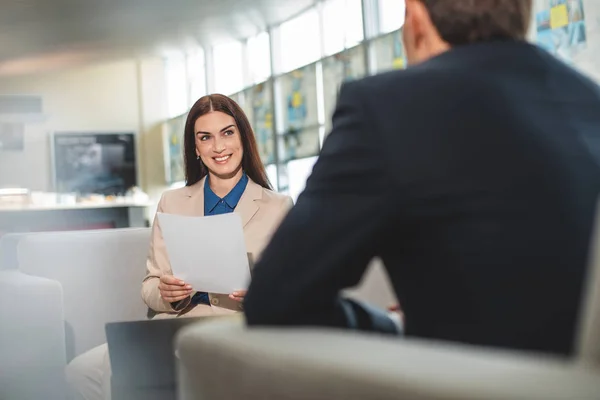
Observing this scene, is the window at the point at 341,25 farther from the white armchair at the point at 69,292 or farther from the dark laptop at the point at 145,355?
the dark laptop at the point at 145,355

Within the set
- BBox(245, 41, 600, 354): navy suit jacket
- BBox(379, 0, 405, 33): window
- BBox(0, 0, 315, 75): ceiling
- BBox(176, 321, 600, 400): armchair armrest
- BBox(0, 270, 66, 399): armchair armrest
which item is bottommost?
BBox(0, 270, 66, 399): armchair armrest

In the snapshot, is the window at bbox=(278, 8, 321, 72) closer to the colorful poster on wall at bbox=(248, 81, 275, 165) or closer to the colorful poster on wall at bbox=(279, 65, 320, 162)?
the colorful poster on wall at bbox=(279, 65, 320, 162)

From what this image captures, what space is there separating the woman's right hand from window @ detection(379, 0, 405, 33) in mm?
7679

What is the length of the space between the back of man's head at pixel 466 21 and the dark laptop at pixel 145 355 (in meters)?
0.84

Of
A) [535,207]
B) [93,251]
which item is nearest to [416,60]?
[535,207]

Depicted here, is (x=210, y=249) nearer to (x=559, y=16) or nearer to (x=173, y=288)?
(x=173, y=288)

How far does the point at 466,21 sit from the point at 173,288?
150cm

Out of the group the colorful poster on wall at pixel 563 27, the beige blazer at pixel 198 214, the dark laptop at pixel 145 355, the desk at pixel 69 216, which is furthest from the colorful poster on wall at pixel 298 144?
the dark laptop at pixel 145 355

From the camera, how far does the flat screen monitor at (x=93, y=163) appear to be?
15992 millimetres

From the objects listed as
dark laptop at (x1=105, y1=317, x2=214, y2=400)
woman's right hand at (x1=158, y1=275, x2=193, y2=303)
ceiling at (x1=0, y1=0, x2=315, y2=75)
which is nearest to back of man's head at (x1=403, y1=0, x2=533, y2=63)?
dark laptop at (x1=105, y1=317, x2=214, y2=400)

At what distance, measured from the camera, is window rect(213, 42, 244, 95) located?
45.4 feet

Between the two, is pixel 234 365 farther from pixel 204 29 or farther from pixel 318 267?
pixel 204 29

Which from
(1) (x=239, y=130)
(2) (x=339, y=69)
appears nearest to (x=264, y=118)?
A: (2) (x=339, y=69)

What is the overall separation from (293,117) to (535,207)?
11.0 meters
